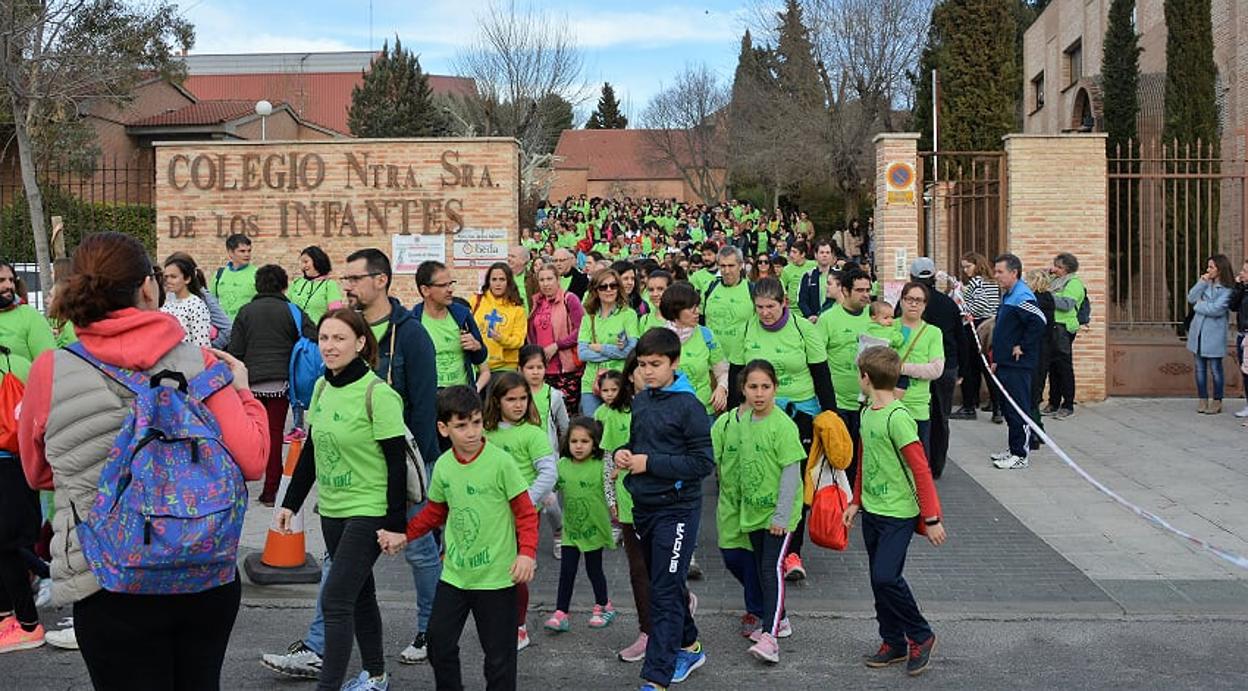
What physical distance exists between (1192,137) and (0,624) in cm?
2089

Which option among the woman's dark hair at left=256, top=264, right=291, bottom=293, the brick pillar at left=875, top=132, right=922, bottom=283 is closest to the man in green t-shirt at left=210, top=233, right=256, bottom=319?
the woman's dark hair at left=256, top=264, right=291, bottom=293

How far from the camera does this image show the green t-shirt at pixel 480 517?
493 cm

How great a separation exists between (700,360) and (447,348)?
1.91 meters

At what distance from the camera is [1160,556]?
806 cm

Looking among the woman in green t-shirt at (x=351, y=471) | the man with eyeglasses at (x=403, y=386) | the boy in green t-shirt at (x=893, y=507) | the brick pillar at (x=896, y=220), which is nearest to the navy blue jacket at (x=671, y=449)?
the boy in green t-shirt at (x=893, y=507)

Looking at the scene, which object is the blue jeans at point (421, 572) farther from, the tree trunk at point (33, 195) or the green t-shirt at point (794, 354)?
the tree trunk at point (33, 195)

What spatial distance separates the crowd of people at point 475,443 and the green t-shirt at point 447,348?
1 centimetres

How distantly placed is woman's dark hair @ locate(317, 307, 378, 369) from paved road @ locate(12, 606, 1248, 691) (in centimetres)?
162

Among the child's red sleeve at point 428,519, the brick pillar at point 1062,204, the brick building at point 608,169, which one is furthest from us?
the brick building at point 608,169

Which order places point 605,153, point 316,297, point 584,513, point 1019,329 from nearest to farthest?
1. point 584,513
2. point 316,297
3. point 1019,329
4. point 605,153

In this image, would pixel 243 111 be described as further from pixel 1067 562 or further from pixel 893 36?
pixel 1067 562

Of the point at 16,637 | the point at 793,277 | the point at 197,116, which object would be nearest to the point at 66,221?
the point at 793,277

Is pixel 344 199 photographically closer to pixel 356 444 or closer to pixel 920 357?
pixel 920 357

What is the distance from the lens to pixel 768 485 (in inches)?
241
